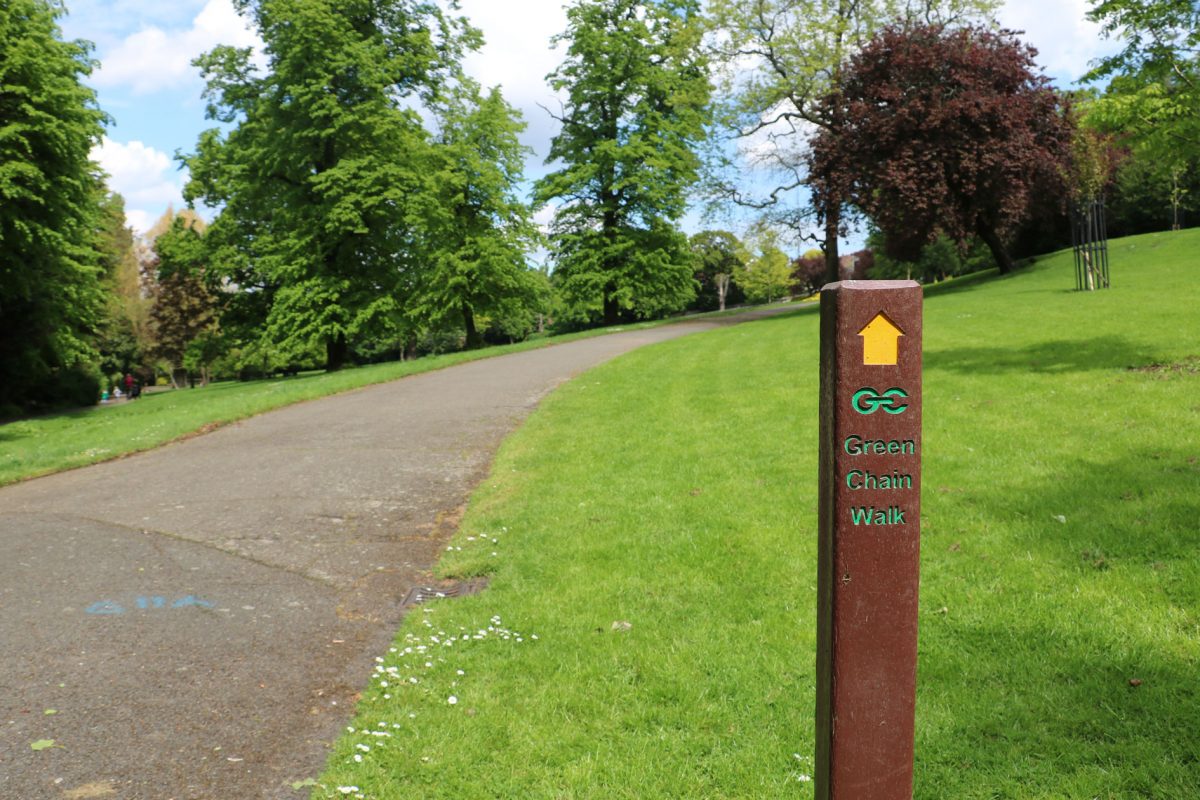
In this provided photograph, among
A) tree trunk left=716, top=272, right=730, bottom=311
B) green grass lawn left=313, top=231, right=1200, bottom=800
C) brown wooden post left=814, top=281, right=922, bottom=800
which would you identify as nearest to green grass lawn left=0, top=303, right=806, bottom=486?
green grass lawn left=313, top=231, right=1200, bottom=800

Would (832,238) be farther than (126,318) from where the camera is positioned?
No

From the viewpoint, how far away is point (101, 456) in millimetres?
11500

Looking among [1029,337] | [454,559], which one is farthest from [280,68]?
[454,559]

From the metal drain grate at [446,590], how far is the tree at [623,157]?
31.5m

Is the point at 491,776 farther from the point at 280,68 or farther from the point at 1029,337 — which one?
the point at 280,68

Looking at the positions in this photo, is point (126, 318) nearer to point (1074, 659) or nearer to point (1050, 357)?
point (1050, 357)

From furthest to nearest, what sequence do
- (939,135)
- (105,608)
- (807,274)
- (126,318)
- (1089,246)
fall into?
(807,274) < (126,318) < (939,135) < (1089,246) < (105,608)

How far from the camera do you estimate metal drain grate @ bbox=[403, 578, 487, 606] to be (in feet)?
20.0

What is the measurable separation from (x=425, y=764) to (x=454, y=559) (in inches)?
119

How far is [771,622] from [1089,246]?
78.2 feet

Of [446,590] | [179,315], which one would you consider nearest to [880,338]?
[446,590]

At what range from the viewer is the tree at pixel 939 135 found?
27.5 metres

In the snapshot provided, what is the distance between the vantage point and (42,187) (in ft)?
73.3

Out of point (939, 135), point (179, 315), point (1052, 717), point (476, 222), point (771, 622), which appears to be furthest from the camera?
point (179, 315)
